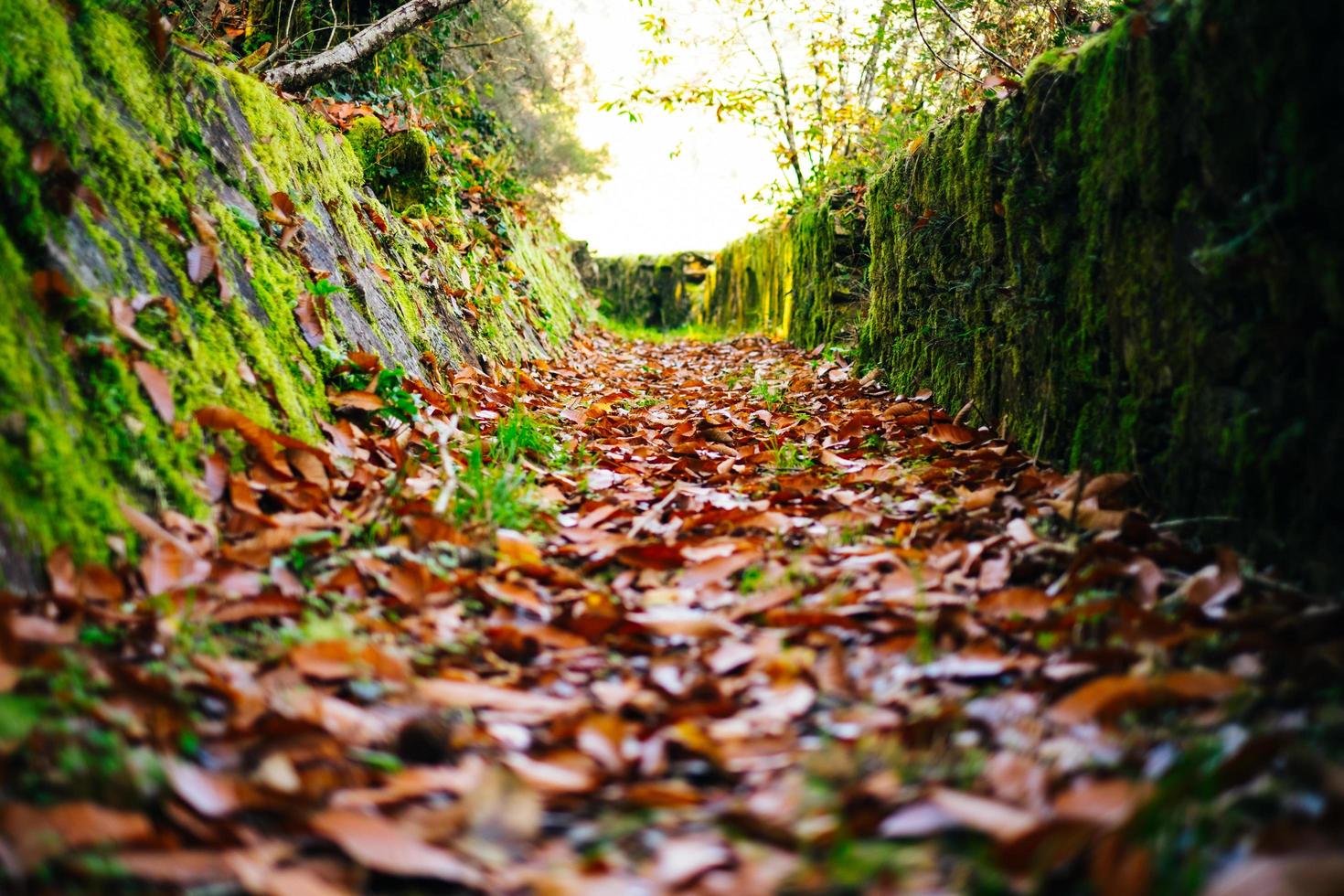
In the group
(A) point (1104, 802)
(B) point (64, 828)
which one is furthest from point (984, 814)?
(B) point (64, 828)

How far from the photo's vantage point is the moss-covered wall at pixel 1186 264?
1666mm

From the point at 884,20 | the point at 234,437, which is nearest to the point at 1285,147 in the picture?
the point at 234,437

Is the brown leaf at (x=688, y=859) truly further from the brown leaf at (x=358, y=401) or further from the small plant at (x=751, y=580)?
the brown leaf at (x=358, y=401)

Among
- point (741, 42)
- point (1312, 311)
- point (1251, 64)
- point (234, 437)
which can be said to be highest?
point (741, 42)

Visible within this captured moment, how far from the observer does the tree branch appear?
14.3 ft

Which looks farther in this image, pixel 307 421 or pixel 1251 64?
pixel 307 421

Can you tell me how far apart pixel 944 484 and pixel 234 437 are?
218 cm

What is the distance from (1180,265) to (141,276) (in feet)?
8.77

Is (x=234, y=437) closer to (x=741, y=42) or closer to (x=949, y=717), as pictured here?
(x=949, y=717)

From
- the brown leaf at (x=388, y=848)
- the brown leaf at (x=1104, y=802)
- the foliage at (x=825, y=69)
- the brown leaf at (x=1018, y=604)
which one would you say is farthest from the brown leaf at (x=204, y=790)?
the foliage at (x=825, y=69)

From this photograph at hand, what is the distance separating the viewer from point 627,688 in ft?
5.15

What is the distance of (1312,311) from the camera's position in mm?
1683

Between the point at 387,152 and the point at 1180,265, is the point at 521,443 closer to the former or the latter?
the point at 1180,265

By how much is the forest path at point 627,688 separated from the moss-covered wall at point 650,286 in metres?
11.9
